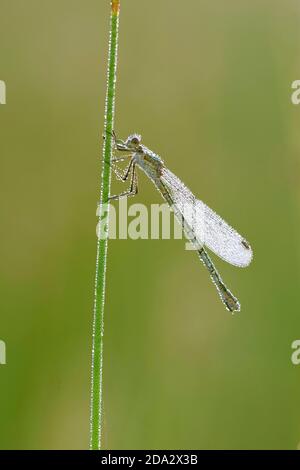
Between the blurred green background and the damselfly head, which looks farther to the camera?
the blurred green background

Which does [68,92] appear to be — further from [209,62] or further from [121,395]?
[121,395]

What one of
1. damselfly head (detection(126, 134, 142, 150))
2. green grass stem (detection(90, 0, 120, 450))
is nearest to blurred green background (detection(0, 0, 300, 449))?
damselfly head (detection(126, 134, 142, 150))

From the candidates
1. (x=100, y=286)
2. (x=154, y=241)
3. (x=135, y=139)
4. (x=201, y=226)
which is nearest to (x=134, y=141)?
(x=135, y=139)

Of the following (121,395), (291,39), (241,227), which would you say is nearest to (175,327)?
(121,395)

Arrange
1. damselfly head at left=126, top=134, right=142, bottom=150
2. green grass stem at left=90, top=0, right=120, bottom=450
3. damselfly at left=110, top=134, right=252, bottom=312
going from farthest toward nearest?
damselfly at left=110, top=134, right=252, bottom=312 → damselfly head at left=126, top=134, right=142, bottom=150 → green grass stem at left=90, top=0, right=120, bottom=450

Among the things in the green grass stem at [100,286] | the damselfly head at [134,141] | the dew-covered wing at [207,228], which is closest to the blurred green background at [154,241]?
the dew-covered wing at [207,228]

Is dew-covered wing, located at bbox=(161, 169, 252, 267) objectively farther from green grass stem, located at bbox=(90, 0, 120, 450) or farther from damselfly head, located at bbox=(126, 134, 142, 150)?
green grass stem, located at bbox=(90, 0, 120, 450)

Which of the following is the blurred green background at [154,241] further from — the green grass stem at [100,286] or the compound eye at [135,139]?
the green grass stem at [100,286]

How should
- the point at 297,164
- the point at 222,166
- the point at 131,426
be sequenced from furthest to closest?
the point at 222,166, the point at 297,164, the point at 131,426
